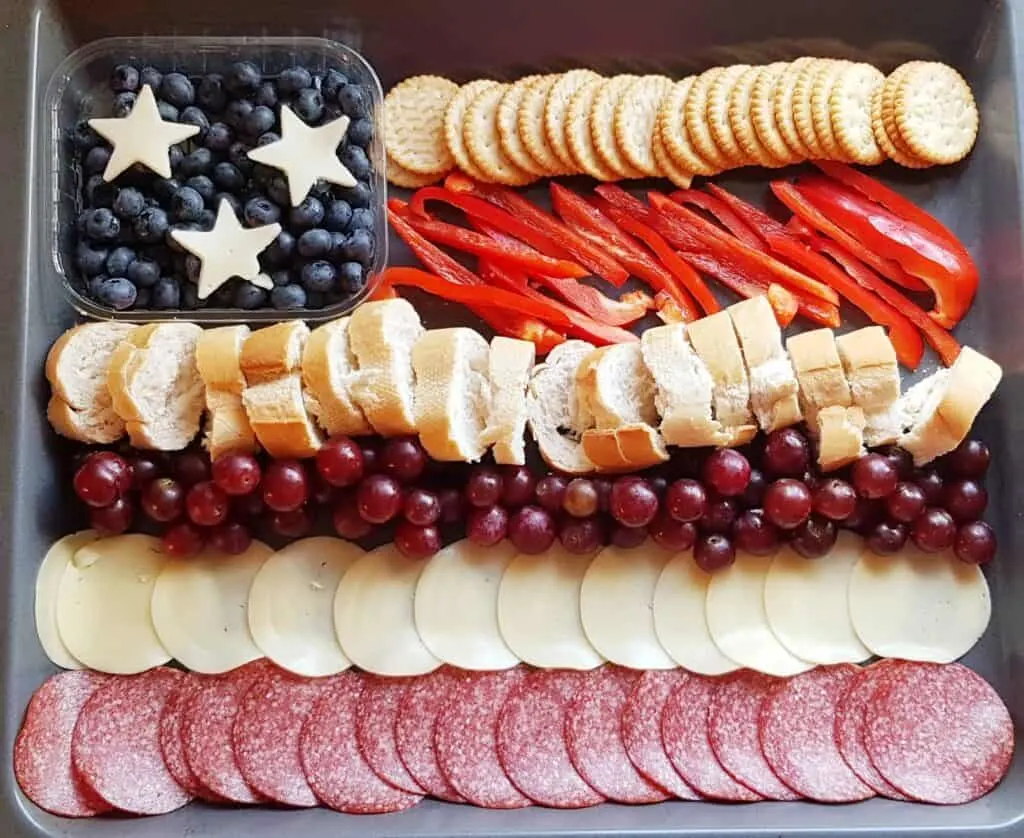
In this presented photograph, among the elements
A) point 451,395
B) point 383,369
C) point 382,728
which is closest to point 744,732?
→ point 382,728

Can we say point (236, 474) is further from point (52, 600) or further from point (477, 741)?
point (477, 741)

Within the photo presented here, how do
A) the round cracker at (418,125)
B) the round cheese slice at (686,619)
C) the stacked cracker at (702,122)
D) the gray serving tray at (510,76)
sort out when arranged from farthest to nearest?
1. the round cracker at (418,125)
2. the stacked cracker at (702,122)
3. the round cheese slice at (686,619)
4. the gray serving tray at (510,76)

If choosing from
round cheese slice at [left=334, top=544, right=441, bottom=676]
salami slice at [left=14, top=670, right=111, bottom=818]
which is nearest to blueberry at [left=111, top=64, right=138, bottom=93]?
round cheese slice at [left=334, top=544, right=441, bottom=676]

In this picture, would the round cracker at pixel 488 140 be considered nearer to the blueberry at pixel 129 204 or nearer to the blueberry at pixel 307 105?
the blueberry at pixel 307 105

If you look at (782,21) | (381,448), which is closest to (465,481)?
(381,448)

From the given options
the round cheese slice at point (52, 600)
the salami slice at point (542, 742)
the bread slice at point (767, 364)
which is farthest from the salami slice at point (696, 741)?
the round cheese slice at point (52, 600)

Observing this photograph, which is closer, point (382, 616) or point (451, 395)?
point (451, 395)
